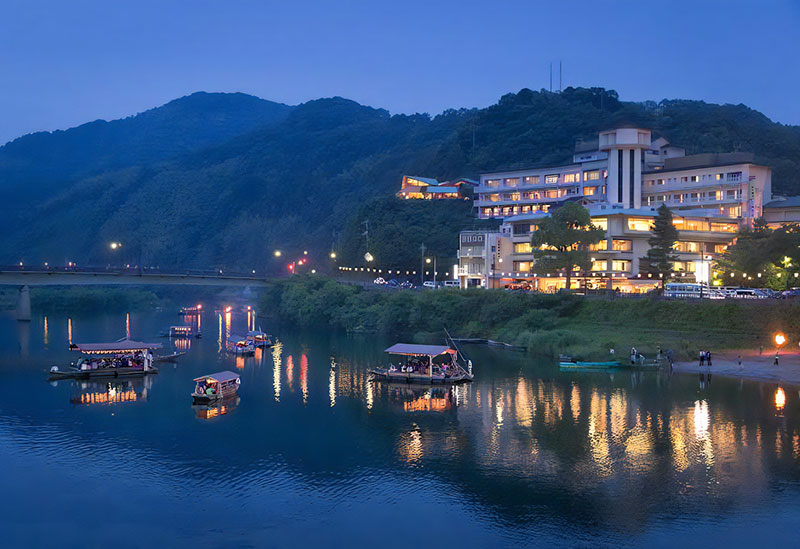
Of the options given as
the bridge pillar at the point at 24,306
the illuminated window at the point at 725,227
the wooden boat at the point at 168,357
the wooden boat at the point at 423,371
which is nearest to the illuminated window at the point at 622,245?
the illuminated window at the point at 725,227

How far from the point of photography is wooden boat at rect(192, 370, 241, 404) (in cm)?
4991

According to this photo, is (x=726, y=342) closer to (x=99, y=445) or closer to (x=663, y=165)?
(x=99, y=445)

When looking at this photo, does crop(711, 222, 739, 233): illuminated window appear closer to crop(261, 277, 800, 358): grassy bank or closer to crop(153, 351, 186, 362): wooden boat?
crop(261, 277, 800, 358): grassy bank

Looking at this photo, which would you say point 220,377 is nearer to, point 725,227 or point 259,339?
point 259,339

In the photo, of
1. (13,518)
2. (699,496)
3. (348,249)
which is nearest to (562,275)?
(348,249)

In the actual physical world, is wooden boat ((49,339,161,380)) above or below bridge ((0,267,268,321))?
below

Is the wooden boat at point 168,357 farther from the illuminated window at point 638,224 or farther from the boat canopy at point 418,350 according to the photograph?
the illuminated window at point 638,224

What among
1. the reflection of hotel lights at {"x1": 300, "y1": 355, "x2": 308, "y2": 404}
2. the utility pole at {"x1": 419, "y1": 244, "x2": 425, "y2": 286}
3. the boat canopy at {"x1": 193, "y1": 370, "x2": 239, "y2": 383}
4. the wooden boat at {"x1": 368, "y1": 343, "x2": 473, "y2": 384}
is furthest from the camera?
the utility pole at {"x1": 419, "y1": 244, "x2": 425, "y2": 286}

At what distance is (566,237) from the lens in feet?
285

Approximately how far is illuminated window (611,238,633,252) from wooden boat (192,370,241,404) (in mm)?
60165

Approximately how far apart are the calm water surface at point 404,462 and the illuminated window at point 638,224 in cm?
4196

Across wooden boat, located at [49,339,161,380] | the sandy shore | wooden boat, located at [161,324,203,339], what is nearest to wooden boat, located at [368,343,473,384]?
the sandy shore

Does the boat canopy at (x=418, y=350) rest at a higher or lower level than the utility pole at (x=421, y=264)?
lower

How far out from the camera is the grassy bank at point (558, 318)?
68250mm
